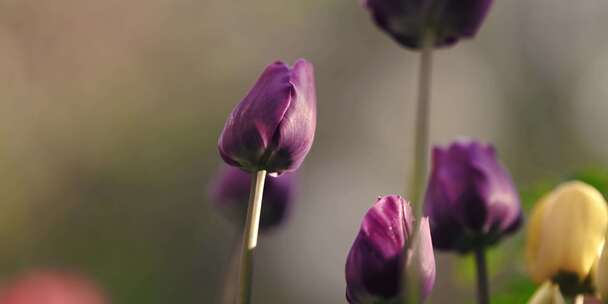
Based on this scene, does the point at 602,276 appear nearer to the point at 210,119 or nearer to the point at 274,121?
the point at 274,121

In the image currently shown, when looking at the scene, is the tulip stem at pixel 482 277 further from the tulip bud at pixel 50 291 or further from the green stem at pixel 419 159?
the tulip bud at pixel 50 291

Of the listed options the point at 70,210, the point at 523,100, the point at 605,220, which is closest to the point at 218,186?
the point at 605,220

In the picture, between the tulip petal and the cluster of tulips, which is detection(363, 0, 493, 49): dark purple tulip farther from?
the tulip petal

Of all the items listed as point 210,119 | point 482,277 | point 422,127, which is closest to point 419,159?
point 422,127

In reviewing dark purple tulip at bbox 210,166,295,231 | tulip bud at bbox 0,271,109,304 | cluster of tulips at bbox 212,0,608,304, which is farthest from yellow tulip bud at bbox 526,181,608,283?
tulip bud at bbox 0,271,109,304

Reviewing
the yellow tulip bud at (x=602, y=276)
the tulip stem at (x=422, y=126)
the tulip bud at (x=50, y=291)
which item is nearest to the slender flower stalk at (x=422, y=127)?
the tulip stem at (x=422, y=126)

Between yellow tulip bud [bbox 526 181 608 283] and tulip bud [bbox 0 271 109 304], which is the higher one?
yellow tulip bud [bbox 526 181 608 283]

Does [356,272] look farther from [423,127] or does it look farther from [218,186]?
[218,186]
